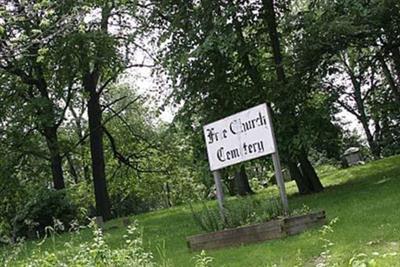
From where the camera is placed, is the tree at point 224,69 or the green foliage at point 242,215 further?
the tree at point 224,69

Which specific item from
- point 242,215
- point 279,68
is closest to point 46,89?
point 279,68

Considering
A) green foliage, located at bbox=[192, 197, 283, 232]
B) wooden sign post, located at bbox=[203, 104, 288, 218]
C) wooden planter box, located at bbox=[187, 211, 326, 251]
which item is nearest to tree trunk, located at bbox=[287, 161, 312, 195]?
wooden sign post, located at bbox=[203, 104, 288, 218]

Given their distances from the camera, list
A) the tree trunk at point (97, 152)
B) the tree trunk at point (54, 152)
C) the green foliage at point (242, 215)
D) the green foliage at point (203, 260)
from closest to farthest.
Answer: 1. the green foliage at point (203, 260)
2. the green foliage at point (242, 215)
3. the tree trunk at point (54, 152)
4. the tree trunk at point (97, 152)

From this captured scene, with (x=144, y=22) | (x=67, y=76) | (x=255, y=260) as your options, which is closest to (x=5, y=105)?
(x=67, y=76)

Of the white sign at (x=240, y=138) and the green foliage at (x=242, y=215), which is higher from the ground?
the white sign at (x=240, y=138)

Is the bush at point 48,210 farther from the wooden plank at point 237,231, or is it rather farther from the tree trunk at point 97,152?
the wooden plank at point 237,231

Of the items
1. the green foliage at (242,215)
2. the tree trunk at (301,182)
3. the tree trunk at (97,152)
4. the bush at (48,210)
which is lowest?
the green foliage at (242,215)

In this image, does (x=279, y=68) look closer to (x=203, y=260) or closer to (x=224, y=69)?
(x=224, y=69)

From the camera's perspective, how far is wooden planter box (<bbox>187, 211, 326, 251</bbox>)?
776 centimetres

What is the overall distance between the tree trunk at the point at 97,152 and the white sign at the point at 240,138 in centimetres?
1144

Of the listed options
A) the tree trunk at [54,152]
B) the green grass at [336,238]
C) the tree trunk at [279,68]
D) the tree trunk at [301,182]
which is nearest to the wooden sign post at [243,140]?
the green grass at [336,238]

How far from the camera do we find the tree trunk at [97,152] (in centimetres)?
2017

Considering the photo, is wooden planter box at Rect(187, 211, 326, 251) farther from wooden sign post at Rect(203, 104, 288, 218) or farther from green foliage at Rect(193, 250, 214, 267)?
green foliage at Rect(193, 250, 214, 267)

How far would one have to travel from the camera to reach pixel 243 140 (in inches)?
340
